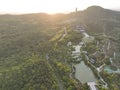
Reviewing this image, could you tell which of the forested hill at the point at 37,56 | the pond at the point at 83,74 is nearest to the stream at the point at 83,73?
the pond at the point at 83,74

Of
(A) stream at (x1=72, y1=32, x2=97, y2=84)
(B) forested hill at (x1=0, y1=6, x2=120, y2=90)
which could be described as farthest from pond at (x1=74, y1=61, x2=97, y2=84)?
(B) forested hill at (x1=0, y1=6, x2=120, y2=90)

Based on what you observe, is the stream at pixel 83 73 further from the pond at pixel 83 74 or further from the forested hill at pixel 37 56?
the forested hill at pixel 37 56

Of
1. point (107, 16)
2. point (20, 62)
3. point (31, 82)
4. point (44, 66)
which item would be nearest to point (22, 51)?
point (20, 62)

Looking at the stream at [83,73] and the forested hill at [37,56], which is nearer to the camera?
the forested hill at [37,56]

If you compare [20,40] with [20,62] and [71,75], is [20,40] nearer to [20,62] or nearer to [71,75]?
[20,62]

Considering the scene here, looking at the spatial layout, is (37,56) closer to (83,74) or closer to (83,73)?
(83,73)

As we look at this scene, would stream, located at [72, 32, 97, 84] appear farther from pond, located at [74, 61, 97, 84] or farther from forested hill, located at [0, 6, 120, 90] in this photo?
forested hill, located at [0, 6, 120, 90]

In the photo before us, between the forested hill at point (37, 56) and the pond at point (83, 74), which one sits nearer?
the forested hill at point (37, 56)

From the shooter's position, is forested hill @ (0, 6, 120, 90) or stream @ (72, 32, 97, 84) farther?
stream @ (72, 32, 97, 84)
